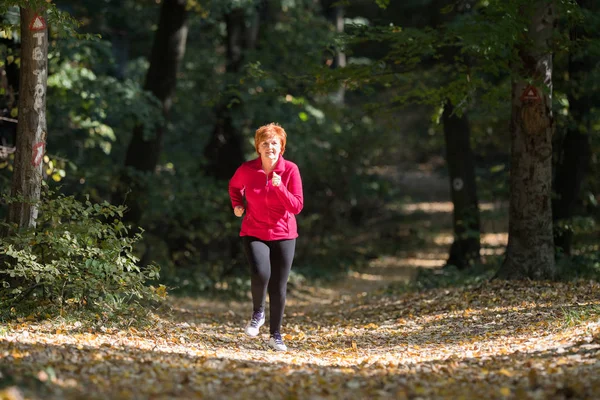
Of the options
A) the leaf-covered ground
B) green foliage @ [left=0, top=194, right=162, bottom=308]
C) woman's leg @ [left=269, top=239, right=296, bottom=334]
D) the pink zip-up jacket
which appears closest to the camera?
the leaf-covered ground

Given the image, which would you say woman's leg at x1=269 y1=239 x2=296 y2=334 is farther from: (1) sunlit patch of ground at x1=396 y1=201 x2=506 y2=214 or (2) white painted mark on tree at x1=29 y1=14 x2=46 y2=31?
(1) sunlit patch of ground at x1=396 y1=201 x2=506 y2=214

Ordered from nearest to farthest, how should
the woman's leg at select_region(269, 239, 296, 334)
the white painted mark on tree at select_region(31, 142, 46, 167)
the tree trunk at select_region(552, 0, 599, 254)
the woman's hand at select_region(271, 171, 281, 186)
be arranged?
the woman's hand at select_region(271, 171, 281, 186) < the woman's leg at select_region(269, 239, 296, 334) < the white painted mark on tree at select_region(31, 142, 46, 167) < the tree trunk at select_region(552, 0, 599, 254)

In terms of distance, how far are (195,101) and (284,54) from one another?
2.46 m

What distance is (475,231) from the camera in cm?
1384

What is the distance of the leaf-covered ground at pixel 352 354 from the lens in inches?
199

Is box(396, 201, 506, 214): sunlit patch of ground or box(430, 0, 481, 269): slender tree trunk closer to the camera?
box(430, 0, 481, 269): slender tree trunk

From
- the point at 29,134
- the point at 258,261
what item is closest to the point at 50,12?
the point at 29,134

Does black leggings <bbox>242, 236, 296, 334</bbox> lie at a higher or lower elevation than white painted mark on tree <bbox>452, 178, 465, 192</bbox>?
lower

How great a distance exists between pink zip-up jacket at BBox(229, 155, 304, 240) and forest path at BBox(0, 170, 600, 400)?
3.64ft

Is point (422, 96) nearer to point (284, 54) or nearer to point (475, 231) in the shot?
point (475, 231)

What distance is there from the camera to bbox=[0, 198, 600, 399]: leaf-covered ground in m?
5.06


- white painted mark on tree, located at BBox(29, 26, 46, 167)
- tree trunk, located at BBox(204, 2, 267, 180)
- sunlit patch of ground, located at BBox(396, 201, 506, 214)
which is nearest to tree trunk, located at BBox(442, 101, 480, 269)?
tree trunk, located at BBox(204, 2, 267, 180)

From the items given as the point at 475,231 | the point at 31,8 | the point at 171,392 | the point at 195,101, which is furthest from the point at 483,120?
the point at 171,392

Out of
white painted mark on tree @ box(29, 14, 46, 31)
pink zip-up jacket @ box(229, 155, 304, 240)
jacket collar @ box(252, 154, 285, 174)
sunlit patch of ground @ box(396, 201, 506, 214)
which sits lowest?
sunlit patch of ground @ box(396, 201, 506, 214)
